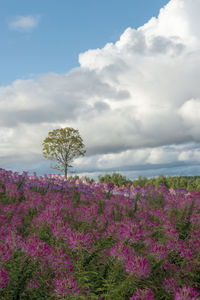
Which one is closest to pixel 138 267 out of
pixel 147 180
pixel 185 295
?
pixel 185 295

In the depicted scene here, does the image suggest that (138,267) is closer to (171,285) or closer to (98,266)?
(171,285)

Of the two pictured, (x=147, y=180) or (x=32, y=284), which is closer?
(x=32, y=284)

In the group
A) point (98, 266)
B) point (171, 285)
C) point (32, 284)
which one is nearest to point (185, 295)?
point (171, 285)

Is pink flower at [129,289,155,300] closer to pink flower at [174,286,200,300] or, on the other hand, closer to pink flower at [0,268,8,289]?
pink flower at [174,286,200,300]

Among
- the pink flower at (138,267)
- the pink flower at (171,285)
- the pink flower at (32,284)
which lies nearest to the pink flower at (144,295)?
the pink flower at (138,267)

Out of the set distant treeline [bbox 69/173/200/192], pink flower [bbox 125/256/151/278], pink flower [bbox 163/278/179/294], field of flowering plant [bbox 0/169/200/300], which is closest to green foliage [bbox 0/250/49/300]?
field of flowering plant [bbox 0/169/200/300]

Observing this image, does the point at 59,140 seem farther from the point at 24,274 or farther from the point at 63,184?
the point at 24,274

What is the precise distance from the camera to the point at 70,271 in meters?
2.54

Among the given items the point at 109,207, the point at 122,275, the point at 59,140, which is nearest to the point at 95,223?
the point at 109,207

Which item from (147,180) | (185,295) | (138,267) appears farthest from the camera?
(147,180)

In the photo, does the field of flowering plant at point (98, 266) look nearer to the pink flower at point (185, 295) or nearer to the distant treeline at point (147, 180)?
the pink flower at point (185, 295)

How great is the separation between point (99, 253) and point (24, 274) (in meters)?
0.74

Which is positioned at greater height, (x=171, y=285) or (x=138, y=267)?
(x=138, y=267)

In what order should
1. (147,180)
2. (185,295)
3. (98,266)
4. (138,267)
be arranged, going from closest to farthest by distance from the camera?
(185,295) < (138,267) < (98,266) < (147,180)
